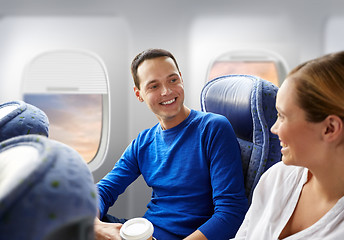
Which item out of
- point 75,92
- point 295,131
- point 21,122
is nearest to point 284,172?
point 295,131

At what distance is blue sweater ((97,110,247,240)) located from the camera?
1.48 metres

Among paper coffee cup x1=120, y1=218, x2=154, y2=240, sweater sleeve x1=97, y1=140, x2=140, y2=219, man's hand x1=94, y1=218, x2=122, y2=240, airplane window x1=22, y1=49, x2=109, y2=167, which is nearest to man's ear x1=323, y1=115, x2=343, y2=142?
paper coffee cup x1=120, y1=218, x2=154, y2=240

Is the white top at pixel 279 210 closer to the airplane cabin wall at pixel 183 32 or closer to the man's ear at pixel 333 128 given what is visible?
the man's ear at pixel 333 128

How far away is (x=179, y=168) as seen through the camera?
5.38 ft

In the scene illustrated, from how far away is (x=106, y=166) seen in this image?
2.57m

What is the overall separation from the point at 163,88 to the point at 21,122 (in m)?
0.81

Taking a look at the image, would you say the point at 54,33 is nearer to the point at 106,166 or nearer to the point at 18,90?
the point at 18,90

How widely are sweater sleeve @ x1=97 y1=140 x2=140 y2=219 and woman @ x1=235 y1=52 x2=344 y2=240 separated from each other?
35.7 inches

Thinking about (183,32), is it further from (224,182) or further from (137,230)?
(137,230)

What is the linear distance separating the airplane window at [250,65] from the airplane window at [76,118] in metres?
0.95

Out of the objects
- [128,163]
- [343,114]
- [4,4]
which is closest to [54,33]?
[4,4]

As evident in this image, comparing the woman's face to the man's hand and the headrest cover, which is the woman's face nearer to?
the headrest cover

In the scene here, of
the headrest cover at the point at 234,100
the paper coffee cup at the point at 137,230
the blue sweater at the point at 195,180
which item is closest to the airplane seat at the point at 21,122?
the paper coffee cup at the point at 137,230

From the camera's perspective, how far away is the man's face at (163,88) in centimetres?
172
